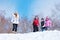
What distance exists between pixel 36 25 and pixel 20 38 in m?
4.51

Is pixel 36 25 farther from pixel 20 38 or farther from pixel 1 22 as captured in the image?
pixel 1 22

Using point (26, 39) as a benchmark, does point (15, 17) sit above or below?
above

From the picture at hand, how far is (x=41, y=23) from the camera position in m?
20.6

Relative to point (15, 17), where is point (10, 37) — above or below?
below

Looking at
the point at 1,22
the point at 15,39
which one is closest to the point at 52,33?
the point at 15,39

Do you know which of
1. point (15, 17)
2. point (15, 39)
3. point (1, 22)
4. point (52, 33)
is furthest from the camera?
point (1, 22)

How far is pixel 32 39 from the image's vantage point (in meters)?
15.6

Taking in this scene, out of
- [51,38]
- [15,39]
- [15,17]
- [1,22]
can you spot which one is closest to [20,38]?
[15,39]

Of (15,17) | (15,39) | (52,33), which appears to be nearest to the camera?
(15,39)

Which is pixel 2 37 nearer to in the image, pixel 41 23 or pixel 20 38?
pixel 20 38

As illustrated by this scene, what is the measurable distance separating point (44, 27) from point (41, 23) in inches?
19.6

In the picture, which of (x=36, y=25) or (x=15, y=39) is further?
(x=36, y=25)

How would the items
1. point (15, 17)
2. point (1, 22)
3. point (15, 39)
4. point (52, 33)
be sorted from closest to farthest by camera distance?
point (15, 39), point (52, 33), point (15, 17), point (1, 22)

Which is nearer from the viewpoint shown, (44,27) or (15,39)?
(15,39)
